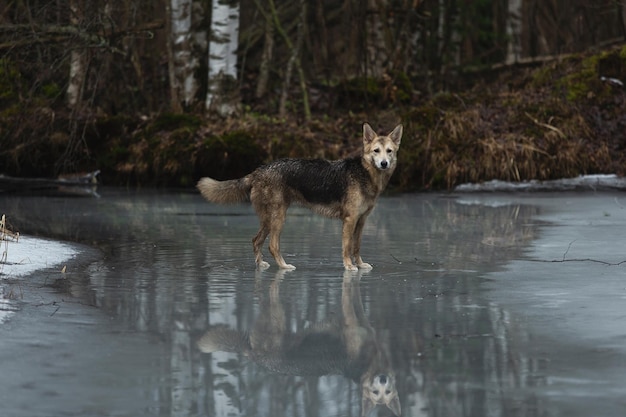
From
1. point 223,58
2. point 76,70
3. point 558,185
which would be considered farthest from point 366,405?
point 76,70

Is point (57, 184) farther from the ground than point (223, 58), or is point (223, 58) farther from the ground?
point (223, 58)

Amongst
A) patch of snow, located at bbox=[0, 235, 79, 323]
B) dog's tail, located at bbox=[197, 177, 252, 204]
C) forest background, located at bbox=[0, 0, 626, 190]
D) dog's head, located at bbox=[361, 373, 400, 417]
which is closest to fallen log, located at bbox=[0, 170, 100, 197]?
forest background, located at bbox=[0, 0, 626, 190]

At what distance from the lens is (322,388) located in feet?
19.3

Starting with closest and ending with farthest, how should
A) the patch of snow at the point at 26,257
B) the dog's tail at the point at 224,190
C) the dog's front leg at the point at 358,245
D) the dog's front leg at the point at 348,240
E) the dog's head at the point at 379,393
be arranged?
the dog's head at the point at 379,393, the patch of snow at the point at 26,257, the dog's front leg at the point at 348,240, the dog's front leg at the point at 358,245, the dog's tail at the point at 224,190

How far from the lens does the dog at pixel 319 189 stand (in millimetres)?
11156

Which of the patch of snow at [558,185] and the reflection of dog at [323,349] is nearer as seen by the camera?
the reflection of dog at [323,349]

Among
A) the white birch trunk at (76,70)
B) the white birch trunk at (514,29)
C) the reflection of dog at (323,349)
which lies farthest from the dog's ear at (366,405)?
the white birch trunk at (514,29)

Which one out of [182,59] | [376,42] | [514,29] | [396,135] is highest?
[514,29]

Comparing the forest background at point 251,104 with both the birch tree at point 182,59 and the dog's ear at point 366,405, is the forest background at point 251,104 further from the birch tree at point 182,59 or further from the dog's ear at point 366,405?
the dog's ear at point 366,405

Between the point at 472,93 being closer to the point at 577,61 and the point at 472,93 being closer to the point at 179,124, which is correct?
the point at 577,61

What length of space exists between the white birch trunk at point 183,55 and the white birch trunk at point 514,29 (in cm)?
1073

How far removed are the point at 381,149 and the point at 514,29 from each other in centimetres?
2160

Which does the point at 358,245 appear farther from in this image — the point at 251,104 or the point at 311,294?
the point at 251,104

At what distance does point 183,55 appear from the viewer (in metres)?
25.3
